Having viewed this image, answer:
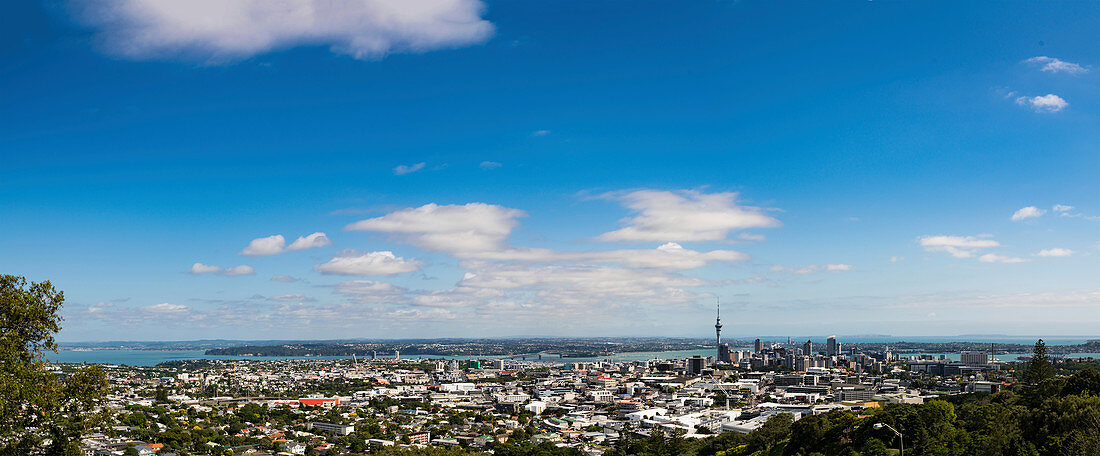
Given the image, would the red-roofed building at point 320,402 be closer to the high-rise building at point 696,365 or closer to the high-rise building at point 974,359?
the high-rise building at point 696,365

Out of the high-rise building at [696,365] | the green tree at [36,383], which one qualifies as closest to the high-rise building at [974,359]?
the high-rise building at [696,365]

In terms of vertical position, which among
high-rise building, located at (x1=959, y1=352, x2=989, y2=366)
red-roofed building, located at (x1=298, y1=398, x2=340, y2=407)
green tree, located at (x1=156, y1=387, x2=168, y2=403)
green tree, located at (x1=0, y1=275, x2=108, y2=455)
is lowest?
red-roofed building, located at (x1=298, y1=398, x2=340, y2=407)

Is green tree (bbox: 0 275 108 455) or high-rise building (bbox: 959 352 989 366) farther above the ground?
green tree (bbox: 0 275 108 455)

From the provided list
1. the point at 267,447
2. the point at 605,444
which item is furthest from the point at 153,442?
the point at 605,444

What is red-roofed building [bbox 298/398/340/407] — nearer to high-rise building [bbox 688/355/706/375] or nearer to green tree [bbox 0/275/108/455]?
high-rise building [bbox 688/355/706/375]

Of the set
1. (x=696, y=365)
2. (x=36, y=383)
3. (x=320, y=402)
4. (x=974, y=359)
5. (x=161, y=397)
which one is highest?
(x=36, y=383)

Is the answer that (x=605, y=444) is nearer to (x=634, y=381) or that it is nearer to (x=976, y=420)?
(x=976, y=420)

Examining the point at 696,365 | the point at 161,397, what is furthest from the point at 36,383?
the point at 696,365

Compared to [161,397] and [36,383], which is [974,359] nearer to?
[161,397]

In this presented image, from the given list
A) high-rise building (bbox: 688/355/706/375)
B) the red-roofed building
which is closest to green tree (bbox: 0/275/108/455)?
the red-roofed building
